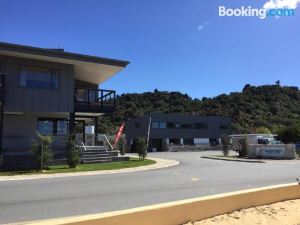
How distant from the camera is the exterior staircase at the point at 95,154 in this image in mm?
27239

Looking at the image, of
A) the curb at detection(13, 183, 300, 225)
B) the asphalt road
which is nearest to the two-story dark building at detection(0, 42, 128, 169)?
the asphalt road

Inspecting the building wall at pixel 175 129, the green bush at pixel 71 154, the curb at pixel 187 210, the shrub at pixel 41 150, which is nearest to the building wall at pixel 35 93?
the green bush at pixel 71 154

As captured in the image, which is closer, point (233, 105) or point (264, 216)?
point (264, 216)

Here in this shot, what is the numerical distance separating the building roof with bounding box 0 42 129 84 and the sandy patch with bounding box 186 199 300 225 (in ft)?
58.5

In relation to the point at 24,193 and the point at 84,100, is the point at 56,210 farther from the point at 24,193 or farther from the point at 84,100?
the point at 84,100

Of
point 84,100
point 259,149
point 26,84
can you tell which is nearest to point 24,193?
point 26,84

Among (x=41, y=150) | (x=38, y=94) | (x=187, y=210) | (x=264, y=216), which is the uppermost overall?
(x=38, y=94)

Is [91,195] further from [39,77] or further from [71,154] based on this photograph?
[39,77]

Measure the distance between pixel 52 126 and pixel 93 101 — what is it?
3.30m

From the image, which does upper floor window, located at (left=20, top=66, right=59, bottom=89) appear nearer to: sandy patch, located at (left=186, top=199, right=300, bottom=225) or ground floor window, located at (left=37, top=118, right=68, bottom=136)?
ground floor window, located at (left=37, top=118, right=68, bottom=136)

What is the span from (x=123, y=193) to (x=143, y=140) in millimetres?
20910

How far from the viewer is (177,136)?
7569 centimetres

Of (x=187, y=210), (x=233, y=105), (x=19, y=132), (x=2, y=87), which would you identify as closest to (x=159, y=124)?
(x=233, y=105)

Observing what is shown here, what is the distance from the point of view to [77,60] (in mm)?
26031
